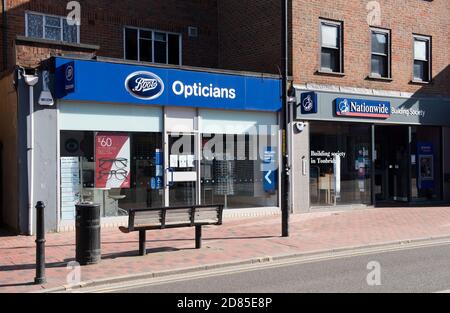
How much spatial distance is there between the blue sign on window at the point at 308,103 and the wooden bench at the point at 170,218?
6.21 meters

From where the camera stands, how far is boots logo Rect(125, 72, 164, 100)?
534 inches

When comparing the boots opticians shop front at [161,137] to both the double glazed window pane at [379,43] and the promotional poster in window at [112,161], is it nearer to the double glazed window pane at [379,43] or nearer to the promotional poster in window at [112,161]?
the promotional poster in window at [112,161]

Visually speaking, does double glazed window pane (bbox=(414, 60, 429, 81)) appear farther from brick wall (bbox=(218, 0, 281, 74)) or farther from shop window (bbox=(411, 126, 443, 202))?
brick wall (bbox=(218, 0, 281, 74))

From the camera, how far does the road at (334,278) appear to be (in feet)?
24.2

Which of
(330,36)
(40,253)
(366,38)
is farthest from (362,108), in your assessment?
(40,253)

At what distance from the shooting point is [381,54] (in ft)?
59.9

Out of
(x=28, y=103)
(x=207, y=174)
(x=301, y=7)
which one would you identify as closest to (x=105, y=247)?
(x=28, y=103)

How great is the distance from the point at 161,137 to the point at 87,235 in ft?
17.8

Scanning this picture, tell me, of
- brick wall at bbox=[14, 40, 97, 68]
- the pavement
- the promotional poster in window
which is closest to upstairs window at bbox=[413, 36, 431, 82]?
the pavement

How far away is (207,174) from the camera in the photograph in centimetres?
1514

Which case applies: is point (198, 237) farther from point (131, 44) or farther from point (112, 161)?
point (131, 44)

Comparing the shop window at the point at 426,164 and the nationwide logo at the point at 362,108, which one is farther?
the shop window at the point at 426,164

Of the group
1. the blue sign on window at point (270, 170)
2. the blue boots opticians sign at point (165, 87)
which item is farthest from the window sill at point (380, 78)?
the blue sign on window at point (270, 170)

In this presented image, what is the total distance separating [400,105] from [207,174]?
24.6 feet
